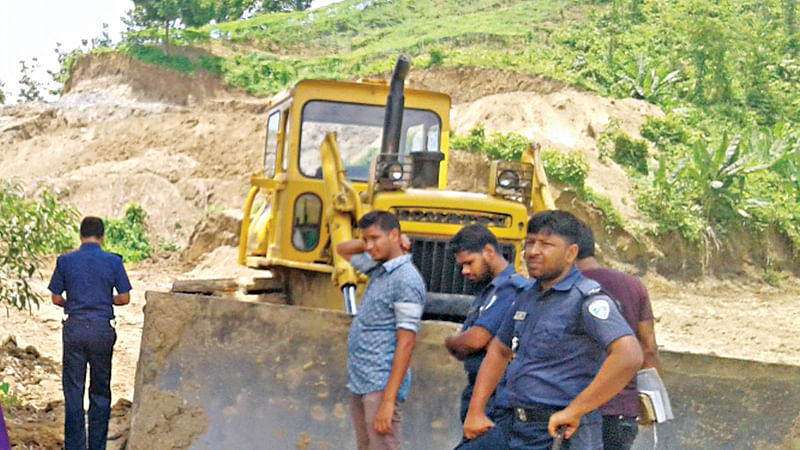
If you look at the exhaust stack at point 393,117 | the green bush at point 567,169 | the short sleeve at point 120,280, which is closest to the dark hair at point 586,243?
the short sleeve at point 120,280

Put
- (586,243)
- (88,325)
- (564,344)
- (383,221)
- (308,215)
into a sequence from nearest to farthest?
1. (564,344)
2. (586,243)
3. (383,221)
4. (88,325)
5. (308,215)

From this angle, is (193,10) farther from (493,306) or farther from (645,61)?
(493,306)

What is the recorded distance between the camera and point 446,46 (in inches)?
1594

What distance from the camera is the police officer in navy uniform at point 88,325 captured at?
25.0 ft

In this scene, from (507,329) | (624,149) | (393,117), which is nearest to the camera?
(507,329)

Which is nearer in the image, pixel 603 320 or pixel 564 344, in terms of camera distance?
pixel 603 320

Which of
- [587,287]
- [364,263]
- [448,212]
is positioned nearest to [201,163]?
[448,212]

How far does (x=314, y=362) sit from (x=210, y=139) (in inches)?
1160

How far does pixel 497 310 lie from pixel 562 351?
83 centimetres

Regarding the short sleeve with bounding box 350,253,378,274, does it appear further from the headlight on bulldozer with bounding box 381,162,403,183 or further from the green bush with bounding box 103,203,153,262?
the green bush with bounding box 103,203,153,262

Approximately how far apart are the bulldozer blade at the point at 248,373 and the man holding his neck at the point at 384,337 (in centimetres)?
104

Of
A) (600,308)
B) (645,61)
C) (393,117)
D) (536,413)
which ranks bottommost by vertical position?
(536,413)

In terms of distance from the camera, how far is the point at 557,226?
453 cm

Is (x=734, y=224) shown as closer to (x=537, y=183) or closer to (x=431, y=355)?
(x=537, y=183)
